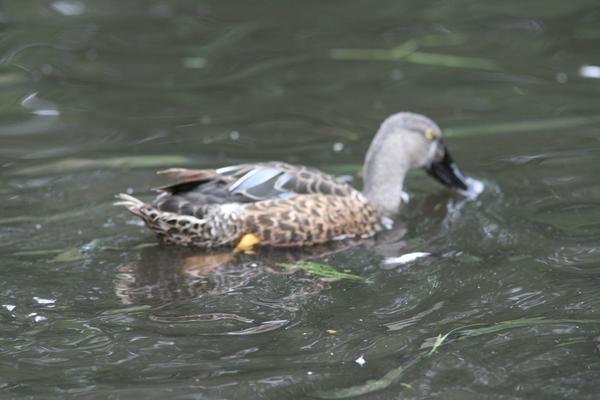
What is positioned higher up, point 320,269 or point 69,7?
point 69,7

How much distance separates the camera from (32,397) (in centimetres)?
557

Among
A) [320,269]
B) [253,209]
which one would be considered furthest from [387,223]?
[320,269]

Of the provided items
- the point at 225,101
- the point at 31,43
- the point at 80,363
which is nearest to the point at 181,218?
the point at 80,363

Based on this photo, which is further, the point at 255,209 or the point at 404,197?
the point at 404,197

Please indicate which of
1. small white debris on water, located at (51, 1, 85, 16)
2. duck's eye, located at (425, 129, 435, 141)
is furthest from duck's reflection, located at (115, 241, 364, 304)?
small white debris on water, located at (51, 1, 85, 16)

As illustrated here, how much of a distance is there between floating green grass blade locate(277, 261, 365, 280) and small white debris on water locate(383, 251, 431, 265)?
41 centimetres

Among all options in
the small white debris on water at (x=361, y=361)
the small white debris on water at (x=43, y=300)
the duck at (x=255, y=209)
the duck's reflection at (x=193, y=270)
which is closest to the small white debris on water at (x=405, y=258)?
the duck's reflection at (x=193, y=270)

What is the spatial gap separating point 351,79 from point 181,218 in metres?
4.26

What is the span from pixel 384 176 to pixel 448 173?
2.16 feet

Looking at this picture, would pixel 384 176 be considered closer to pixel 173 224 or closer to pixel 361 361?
pixel 173 224

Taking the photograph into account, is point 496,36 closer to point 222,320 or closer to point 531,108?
point 531,108

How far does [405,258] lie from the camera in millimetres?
7707

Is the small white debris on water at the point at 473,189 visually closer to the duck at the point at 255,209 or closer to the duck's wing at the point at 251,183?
the duck at the point at 255,209

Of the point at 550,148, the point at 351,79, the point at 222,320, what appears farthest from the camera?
the point at 351,79
